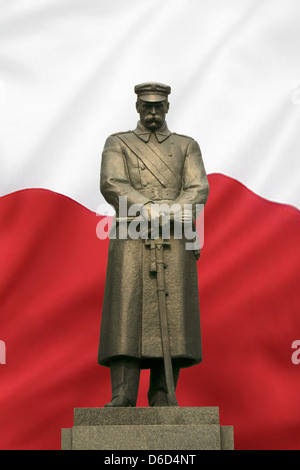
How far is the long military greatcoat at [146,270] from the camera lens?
22.0 ft

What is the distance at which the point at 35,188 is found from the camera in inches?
375

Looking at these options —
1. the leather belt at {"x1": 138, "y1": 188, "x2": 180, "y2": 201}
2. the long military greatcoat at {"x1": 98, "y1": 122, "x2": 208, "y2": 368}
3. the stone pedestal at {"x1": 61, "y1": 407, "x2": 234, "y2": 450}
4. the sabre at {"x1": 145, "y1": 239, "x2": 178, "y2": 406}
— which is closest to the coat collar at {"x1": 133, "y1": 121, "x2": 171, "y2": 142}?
the long military greatcoat at {"x1": 98, "y1": 122, "x2": 208, "y2": 368}

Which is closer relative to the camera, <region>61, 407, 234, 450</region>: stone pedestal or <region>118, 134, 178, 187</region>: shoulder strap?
<region>61, 407, 234, 450</region>: stone pedestal

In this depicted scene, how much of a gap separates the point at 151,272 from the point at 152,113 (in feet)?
4.06

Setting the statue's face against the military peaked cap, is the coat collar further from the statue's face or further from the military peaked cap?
the military peaked cap

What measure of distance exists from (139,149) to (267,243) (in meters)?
2.53

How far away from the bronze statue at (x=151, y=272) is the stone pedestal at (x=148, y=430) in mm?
292

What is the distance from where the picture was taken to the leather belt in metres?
7.00

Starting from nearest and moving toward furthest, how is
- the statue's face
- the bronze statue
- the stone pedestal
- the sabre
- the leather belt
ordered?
the stone pedestal, the sabre, the bronze statue, the leather belt, the statue's face

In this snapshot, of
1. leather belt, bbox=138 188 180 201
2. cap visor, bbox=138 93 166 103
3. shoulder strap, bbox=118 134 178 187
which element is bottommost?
leather belt, bbox=138 188 180 201

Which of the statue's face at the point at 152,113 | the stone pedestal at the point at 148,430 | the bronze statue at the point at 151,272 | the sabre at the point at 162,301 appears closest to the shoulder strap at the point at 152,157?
the bronze statue at the point at 151,272

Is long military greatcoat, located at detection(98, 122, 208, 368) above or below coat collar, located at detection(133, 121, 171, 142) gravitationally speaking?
below

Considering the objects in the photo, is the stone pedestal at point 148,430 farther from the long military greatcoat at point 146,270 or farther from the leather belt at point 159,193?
the leather belt at point 159,193
